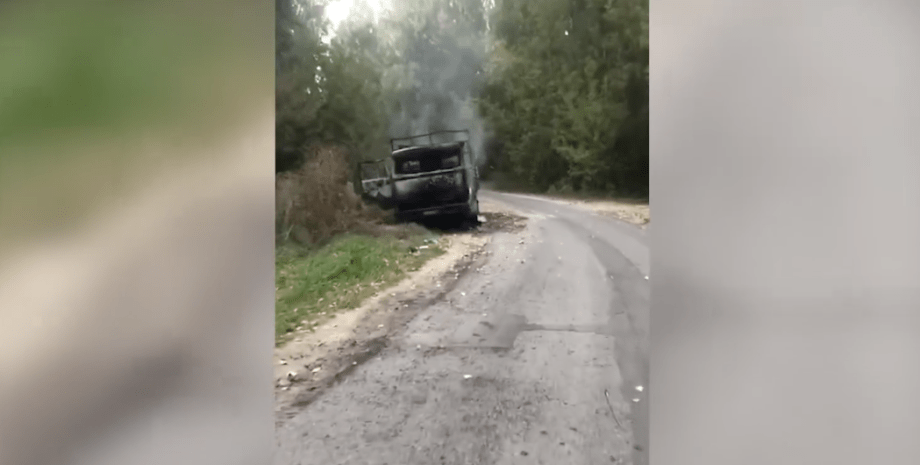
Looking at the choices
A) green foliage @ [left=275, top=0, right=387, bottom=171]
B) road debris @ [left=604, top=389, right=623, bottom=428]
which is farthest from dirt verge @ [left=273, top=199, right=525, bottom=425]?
road debris @ [left=604, top=389, right=623, bottom=428]

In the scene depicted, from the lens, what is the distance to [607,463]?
1379 mm

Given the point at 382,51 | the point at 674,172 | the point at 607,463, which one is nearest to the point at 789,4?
the point at 674,172

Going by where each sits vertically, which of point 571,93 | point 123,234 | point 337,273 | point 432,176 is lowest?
point 337,273

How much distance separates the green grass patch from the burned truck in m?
0.10

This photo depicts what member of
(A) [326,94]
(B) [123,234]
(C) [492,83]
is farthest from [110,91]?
(C) [492,83]

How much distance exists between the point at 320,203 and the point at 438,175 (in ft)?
1.00

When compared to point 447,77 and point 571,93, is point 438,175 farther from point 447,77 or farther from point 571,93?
point 571,93

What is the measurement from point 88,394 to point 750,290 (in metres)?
1.62

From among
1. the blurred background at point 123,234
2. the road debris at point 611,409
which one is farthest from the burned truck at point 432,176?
the road debris at point 611,409

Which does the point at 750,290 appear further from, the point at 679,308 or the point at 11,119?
the point at 11,119

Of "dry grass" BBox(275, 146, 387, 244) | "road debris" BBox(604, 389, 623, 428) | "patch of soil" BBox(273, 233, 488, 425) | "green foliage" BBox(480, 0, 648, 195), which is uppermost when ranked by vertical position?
"green foliage" BBox(480, 0, 648, 195)

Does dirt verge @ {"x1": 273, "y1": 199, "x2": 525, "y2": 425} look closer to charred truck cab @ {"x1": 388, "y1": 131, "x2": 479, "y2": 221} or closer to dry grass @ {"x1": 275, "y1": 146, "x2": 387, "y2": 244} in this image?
charred truck cab @ {"x1": 388, "y1": 131, "x2": 479, "y2": 221}

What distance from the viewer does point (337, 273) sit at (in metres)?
1.55

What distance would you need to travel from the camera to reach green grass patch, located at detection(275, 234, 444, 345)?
1.54 m
